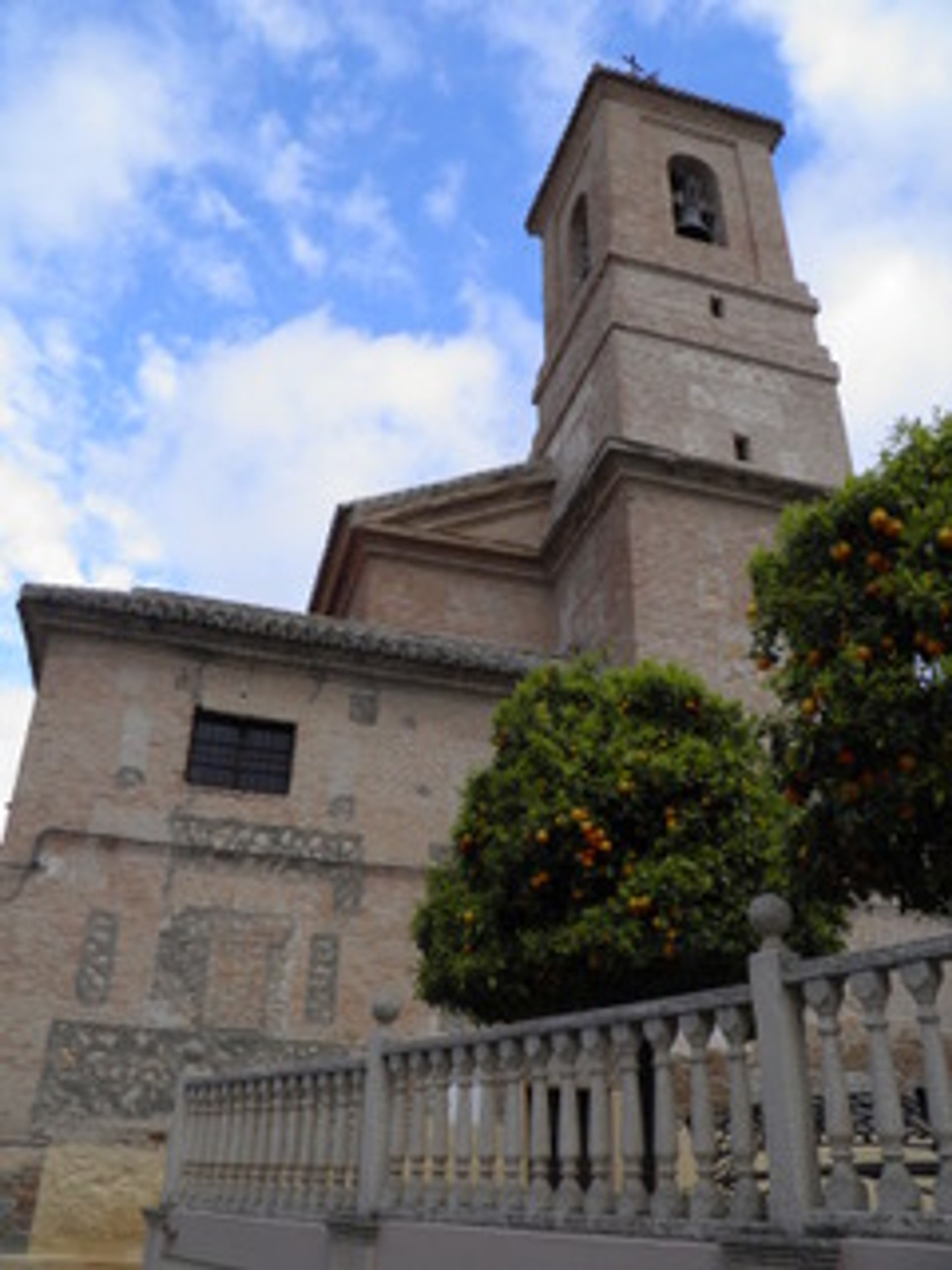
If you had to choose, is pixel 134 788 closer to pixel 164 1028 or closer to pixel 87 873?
pixel 87 873

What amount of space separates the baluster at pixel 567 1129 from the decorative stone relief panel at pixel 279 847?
800 cm

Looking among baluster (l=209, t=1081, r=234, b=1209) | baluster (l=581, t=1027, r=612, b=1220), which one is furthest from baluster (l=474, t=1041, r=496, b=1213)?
baluster (l=209, t=1081, r=234, b=1209)

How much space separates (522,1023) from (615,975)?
90.6 inches

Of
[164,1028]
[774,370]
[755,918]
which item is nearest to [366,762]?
[164,1028]

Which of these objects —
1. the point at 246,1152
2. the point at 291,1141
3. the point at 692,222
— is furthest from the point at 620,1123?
the point at 692,222

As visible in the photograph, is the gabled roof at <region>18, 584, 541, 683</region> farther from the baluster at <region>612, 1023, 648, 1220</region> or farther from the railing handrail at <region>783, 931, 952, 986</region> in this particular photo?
the railing handrail at <region>783, 931, 952, 986</region>

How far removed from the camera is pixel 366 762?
13.9 metres

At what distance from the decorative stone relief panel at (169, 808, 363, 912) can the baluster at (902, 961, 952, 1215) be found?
9.92 metres

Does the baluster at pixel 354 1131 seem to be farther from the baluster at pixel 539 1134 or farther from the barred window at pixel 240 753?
the barred window at pixel 240 753

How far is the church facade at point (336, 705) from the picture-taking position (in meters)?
11.5

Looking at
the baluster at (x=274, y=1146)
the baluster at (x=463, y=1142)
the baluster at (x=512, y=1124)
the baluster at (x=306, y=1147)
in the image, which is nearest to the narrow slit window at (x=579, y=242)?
the baluster at (x=274, y=1146)

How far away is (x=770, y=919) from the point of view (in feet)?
14.5

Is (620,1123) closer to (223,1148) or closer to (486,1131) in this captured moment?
(486,1131)

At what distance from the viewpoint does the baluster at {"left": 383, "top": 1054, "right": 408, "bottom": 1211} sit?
237 inches
